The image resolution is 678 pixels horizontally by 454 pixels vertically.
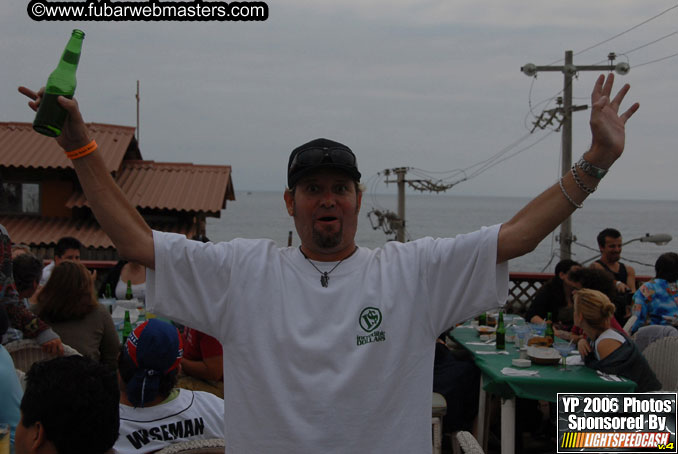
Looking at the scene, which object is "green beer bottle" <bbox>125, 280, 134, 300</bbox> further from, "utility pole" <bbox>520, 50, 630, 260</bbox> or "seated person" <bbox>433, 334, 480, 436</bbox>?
"utility pole" <bbox>520, 50, 630, 260</bbox>

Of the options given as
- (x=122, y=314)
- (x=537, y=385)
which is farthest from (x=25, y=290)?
(x=537, y=385)

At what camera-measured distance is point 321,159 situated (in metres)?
1.81

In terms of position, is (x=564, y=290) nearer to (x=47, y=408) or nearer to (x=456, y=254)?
(x=456, y=254)

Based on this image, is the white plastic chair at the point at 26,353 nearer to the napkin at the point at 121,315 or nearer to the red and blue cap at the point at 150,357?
the red and blue cap at the point at 150,357

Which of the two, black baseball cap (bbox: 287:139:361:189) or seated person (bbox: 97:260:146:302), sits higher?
black baseball cap (bbox: 287:139:361:189)

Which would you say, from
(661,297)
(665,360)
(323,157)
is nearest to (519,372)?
(665,360)

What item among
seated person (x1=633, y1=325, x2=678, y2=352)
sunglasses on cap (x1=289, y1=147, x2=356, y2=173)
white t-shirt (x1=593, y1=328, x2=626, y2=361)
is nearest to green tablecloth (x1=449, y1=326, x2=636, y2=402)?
white t-shirt (x1=593, y1=328, x2=626, y2=361)

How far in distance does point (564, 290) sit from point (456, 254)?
546 cm

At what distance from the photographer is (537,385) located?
4293 millimetres

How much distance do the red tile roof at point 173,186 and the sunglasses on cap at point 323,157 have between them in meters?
15.4

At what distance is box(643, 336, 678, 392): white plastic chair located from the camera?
4602 millimetres

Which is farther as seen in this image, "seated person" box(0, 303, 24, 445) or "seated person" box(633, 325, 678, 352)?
"seated person" box(633, 325, 678, 352)

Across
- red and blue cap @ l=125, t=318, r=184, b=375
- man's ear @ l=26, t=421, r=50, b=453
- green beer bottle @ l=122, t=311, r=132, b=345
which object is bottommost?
green beer bottle @ l=122, t=311, r=132, b=345

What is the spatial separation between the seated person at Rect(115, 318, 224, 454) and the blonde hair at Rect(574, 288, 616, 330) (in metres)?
2.91
